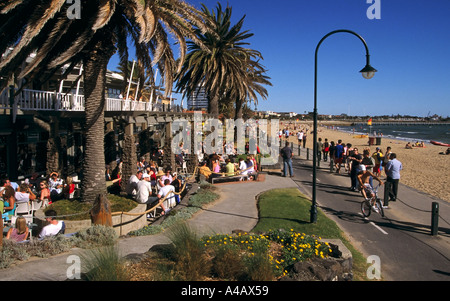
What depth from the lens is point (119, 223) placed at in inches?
361

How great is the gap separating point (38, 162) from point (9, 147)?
3100mm

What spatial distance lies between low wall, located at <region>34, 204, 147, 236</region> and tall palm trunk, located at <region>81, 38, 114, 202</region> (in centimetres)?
143

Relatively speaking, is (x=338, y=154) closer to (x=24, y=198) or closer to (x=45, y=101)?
(x=45, y=101)

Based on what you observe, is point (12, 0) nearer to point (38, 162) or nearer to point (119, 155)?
point (38, 162)

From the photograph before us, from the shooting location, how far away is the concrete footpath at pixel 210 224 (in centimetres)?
624

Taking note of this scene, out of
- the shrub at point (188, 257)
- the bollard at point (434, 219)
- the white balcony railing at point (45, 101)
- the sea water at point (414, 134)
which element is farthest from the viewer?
the sea water at point (414, 134)

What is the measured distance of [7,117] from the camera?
13.1 meters

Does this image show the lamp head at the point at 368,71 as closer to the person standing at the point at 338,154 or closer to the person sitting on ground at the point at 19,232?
the person sitting on ground at the point at 19,232

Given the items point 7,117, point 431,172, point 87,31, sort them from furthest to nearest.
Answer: point 431,172 → point 7,117 → point 87,31

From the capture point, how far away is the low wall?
874 cm

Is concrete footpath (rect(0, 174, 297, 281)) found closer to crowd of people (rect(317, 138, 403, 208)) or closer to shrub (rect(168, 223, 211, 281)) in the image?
shrub (rect(168, 223, 211, 281))

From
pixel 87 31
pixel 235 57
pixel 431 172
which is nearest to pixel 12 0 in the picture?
pixel 87 31

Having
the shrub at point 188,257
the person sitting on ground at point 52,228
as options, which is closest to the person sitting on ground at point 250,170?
the person sitting on ground at point 52,228

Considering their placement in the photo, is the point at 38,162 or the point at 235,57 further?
the point at 235,57
